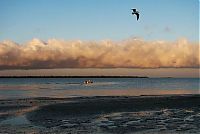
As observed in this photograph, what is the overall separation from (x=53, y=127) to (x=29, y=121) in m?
3.21

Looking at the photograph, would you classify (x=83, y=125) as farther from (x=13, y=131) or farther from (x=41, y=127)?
(x=13, y=131)

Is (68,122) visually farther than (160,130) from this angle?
Yes

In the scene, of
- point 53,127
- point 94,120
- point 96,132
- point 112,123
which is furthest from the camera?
point 94,120

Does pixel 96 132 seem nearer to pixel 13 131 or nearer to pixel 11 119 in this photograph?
pixel 13 131

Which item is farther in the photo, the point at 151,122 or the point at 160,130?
A: the point at 151,122

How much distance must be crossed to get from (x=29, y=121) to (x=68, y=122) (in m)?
2.35

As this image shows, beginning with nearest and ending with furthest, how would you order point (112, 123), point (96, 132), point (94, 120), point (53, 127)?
point (96, 132), point (53, 127), point (112, 123), point (94, 120)

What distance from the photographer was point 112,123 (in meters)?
20.0

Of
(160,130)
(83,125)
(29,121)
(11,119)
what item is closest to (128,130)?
(160,130)

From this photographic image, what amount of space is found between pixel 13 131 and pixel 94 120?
5654 millimetres

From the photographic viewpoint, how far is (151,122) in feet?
66.1

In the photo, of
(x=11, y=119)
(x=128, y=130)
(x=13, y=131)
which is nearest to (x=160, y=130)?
(x=128, y=130)

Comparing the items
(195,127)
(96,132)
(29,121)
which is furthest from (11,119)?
(195,127)

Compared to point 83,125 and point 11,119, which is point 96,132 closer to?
point 83,125
